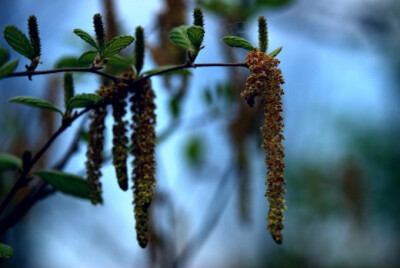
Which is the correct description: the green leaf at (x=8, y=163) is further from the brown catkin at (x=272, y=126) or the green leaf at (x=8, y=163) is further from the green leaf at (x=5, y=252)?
the brown catkin at (x=272, y=126)

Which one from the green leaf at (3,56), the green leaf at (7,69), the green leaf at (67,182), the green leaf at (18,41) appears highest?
the green leaf at (18,41)

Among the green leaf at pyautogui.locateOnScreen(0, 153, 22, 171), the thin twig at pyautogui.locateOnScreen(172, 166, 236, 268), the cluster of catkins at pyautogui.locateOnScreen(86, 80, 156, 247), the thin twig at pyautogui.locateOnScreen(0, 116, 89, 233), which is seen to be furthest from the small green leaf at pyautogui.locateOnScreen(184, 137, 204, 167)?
the cluster of catkins at pyautogui.locateOnScreen(86, 80, 156, 247)

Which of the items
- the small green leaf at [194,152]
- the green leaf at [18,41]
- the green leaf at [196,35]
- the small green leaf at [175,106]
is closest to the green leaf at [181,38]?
the green leaf at [196,35]

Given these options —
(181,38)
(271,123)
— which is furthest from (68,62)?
(271,123)

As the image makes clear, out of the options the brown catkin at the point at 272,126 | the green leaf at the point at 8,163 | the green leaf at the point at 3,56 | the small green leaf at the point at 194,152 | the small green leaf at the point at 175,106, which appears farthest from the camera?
the small green leaf at the point at 194,152

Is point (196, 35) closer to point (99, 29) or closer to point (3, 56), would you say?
point (99, 29)

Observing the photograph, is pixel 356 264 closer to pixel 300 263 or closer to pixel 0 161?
pixel 300 263

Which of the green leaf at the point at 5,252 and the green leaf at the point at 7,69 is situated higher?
the green leaf at the point at 7,69

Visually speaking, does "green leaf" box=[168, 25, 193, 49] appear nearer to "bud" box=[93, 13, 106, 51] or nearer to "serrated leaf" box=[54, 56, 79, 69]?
"bud" box=[93, 13, 106, 51]
